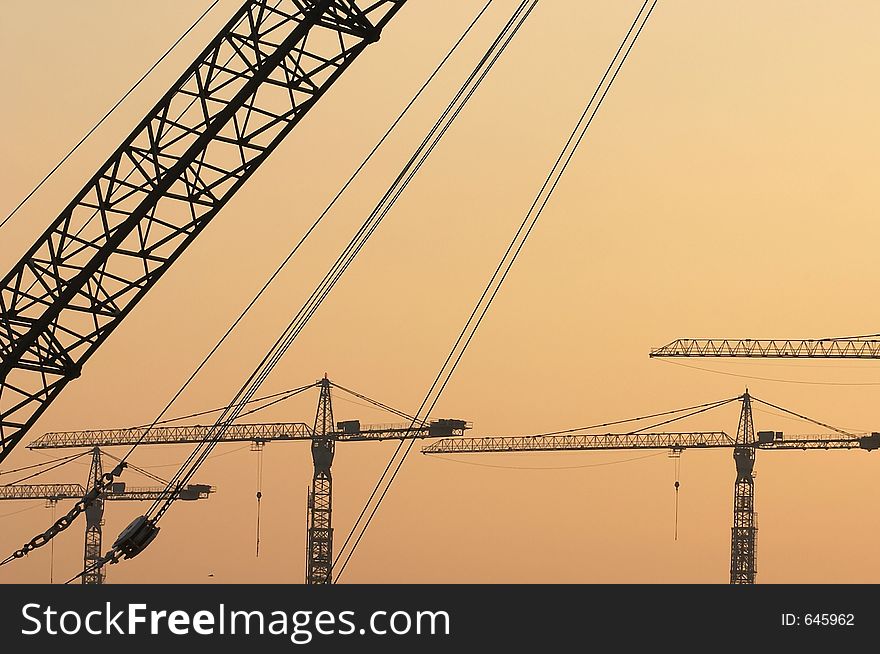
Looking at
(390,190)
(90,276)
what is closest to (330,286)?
(390,190)

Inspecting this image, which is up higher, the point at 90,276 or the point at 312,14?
the point at 312,14

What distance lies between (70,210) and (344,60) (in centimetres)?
1142

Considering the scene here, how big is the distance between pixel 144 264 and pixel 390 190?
9935mm

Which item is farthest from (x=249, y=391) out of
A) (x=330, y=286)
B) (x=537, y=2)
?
(x=537, y=2)

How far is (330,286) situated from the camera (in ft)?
246

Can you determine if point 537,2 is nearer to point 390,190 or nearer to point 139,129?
point 390,190

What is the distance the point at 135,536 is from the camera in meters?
67.2

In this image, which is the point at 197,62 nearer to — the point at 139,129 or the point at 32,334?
the point at 139,129

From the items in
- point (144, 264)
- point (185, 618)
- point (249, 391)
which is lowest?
point (185, 618)

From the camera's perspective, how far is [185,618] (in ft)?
220

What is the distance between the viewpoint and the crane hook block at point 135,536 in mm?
66812

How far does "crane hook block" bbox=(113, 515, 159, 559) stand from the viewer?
6681cm

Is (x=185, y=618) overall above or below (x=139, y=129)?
below

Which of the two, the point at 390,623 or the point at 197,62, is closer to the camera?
the point at 390,623
